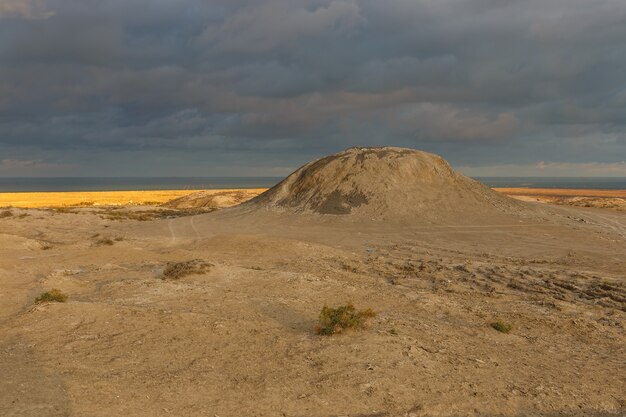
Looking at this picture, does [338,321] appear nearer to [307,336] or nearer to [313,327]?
[307,336]

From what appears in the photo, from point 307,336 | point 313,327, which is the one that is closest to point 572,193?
point 313,327

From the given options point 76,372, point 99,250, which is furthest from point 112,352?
point 99,250

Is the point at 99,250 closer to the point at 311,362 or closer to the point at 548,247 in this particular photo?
the point at 311,362

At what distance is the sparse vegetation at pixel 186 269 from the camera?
649 inches

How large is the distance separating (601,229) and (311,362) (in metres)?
27.9

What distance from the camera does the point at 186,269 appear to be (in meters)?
16.8

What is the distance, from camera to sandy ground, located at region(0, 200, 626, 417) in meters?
7.90

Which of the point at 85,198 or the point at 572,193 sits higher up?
the point at 572,193

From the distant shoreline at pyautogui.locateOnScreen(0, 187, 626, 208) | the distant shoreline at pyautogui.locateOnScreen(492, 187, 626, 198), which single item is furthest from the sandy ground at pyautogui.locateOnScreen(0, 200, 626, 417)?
the distant shoreline at pyautogui.locateOnScreen(492, 187, 626, 198)

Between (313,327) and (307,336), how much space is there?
2.15 ft

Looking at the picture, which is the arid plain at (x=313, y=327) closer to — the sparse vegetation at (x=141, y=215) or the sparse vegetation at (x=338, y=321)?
the sparse vegetation at (x=338, y=321)

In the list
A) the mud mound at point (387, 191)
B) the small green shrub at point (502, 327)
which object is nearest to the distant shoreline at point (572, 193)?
the mud mound at point (387, 191)

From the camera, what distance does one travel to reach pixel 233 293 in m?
14.7

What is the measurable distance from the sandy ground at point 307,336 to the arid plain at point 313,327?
44 mm
